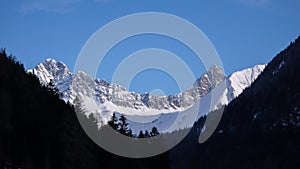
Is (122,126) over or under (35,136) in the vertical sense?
over

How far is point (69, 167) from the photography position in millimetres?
66750

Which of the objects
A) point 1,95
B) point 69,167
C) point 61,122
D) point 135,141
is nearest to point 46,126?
point 61,122

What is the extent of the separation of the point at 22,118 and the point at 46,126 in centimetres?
481

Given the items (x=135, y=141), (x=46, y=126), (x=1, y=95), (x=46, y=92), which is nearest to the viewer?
(x=1, y=95)

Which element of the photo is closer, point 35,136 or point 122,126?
point 35,136

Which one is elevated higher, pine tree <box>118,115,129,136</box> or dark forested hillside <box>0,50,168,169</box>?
pine tree <box>118,115,129,136</box>

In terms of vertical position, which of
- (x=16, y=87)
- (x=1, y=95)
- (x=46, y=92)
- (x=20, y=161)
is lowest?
(x=20, y=161)

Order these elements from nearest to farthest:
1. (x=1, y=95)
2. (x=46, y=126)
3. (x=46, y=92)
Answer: (x=1, y=95)
(x=46, y=126)
(x=46, y=92)

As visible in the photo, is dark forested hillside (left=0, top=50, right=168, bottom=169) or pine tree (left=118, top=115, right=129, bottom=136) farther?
pine tree (left=118, top=115, right=129, bottom=136)

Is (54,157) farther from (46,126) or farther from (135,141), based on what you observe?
(135,141)

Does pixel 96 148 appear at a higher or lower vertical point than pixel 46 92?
lower

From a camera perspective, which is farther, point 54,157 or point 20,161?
point 54,157

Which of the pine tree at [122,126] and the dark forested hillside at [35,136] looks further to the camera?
the pine tree at [122,126]

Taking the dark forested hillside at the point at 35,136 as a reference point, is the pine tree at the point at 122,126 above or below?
above
